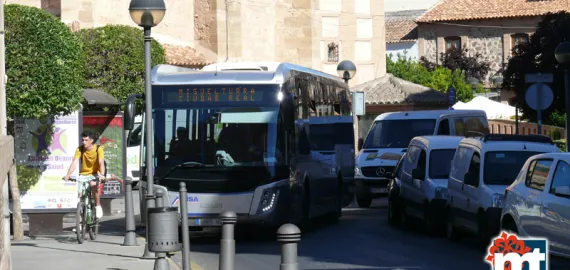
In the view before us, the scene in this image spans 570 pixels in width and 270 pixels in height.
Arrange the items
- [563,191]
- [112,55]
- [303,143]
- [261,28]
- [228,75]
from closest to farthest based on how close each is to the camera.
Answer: [563,191] < [228,75] < [303,143] < [112,55] < [261,28]

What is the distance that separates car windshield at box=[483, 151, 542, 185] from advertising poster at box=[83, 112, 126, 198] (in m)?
8.46

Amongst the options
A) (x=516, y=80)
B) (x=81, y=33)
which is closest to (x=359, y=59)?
(x=516, y=80)

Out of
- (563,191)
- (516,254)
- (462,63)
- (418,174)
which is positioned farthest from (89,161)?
(462,63)

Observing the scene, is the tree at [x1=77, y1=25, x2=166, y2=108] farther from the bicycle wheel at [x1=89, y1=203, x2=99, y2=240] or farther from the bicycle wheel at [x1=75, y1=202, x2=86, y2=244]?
the bicycle wheel at [x1=75, y1=202, x2=86, y2=244]

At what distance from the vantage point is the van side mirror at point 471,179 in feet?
57.0

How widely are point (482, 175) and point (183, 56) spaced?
3403cm

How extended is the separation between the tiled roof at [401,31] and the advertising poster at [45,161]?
7794cm

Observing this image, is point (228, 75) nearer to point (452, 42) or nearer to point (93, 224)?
point (93, 224)

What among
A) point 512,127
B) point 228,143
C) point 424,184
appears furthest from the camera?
point 512,127

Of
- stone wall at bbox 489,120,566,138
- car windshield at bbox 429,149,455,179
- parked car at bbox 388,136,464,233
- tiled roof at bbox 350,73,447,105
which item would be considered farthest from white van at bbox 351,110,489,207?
stone wall at bbox 489,120,566,138

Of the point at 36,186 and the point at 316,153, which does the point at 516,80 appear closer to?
the point at 316,153

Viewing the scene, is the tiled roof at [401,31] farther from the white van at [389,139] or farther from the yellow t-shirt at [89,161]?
the yellow t-shirt at [89,161]

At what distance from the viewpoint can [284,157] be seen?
1872cm

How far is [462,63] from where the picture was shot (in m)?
88.1
